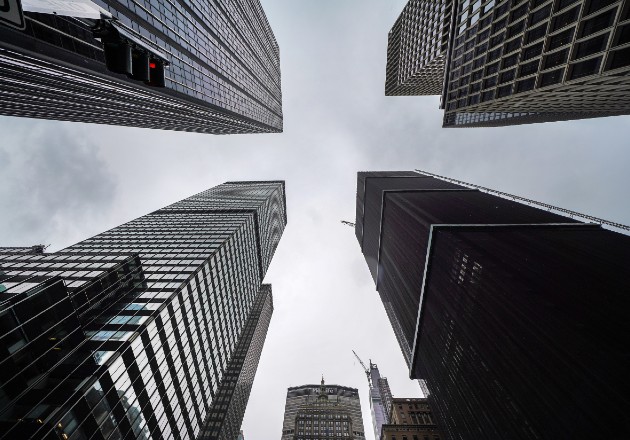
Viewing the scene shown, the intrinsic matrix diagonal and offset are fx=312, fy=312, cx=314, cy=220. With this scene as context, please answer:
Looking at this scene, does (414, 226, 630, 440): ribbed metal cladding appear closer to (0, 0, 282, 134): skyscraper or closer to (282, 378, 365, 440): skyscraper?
(0, 0, 282, 134): skyscraper

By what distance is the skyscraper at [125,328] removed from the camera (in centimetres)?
2439

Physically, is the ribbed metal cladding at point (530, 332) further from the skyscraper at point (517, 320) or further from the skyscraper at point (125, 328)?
the skyscraper at point (125, 328)

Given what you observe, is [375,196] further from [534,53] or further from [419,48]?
[534,53]

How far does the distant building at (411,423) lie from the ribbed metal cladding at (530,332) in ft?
51.3

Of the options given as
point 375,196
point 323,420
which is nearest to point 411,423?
point 323,420

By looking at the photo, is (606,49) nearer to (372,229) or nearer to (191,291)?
(191,291)

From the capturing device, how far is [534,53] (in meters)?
38.8

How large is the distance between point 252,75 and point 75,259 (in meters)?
75.8

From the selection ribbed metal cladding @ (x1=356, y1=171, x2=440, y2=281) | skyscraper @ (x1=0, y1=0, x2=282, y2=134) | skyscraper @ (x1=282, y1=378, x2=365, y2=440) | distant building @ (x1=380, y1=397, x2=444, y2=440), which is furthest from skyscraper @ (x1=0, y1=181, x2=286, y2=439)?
ribbed metal cladding @ (x1=356, y1=171, x2=440, y2=281)

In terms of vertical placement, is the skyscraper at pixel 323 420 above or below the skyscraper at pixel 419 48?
below

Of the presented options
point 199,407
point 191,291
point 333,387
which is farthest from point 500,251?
point 333,387

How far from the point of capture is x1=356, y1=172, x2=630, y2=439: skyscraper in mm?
35406

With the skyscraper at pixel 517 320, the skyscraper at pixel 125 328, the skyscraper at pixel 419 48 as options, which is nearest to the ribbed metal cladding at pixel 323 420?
the skyscraper at pixel 517 320

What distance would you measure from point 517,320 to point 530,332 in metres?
2.81
